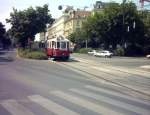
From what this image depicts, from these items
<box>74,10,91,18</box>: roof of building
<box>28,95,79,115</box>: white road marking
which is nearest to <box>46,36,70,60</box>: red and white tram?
<box>28,95,79,115</box>: white road marking

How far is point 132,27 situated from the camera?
86.6 metres

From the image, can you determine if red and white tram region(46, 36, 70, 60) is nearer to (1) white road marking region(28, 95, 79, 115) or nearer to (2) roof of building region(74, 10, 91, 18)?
(1) white road marking region(28, 95, 79, 115)

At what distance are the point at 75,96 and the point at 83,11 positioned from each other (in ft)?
459

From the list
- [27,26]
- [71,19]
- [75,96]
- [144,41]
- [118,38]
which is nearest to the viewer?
[75,96]

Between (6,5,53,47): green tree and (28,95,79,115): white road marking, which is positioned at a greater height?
(6,5,53,47): green tree

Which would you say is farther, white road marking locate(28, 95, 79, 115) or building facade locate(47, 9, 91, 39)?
building facade locate(47, 9, 91, 39)

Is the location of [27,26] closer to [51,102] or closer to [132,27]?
[132,27]

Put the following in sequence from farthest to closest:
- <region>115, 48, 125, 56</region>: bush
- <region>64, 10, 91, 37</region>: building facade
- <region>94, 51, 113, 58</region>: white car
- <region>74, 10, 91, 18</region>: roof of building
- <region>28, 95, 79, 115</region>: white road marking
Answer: <region>74, 10, 91, 18</region>: roof of building → <region>64, 10, 91, 37</region>: building facade → <region>115, 48, 125, 56</region>: bush → <region>94, 51, 113, 58</region>: white car → <region>28, 95, 79, 115</region>: white road marking

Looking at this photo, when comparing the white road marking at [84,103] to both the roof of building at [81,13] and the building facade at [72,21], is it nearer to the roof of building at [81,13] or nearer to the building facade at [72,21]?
the building facade at [72,21]

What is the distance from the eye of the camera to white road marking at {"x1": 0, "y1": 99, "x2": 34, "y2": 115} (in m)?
11.6

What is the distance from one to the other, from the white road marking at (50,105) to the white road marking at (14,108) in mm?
681

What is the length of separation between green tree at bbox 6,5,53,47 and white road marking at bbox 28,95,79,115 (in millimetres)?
49409

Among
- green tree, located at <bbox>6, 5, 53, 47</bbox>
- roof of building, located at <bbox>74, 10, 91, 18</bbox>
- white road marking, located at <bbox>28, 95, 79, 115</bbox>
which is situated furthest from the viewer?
roof of building, located at <bbox>74, 10, 91, 18</bbox>

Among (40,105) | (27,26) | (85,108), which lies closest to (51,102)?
(40,105)
